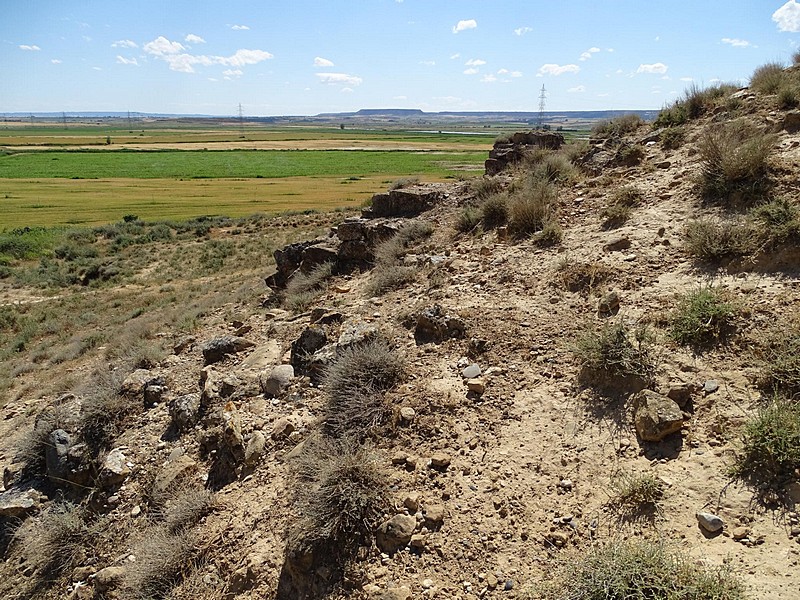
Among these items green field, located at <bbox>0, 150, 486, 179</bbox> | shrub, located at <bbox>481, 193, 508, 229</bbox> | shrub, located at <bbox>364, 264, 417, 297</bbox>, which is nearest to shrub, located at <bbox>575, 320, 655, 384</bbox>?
shrub, located at <bbox>364, 264, 417, 297</bbox>

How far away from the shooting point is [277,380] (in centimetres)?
661

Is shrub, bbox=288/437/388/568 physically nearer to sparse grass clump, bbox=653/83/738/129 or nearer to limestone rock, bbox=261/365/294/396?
limestone rock, bbox=261/365/294/396

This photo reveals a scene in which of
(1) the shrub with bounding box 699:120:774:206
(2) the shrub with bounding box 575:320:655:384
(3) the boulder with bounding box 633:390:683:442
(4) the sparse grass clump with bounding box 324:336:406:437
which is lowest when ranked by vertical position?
(4) the sparse grass clump with bounding box 324:336:406:437

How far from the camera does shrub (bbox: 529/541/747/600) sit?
2.76 metres

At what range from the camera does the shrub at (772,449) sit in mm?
3264

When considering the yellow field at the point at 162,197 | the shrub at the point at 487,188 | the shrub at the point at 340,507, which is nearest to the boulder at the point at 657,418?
the shrub at the point at 340,507

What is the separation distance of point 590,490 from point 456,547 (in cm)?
114

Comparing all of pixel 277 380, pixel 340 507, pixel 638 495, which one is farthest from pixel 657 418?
pixel 277 380

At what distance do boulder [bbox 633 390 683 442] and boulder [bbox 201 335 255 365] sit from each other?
6323mm

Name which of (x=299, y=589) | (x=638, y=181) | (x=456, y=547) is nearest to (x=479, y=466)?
(x=456, y=547)

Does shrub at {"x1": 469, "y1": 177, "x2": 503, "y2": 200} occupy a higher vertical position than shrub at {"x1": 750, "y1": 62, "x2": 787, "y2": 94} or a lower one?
lower

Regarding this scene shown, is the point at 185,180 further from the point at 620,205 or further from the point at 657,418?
the point at 657,418

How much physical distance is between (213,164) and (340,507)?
82318 mm

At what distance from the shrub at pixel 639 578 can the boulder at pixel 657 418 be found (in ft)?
3.15
